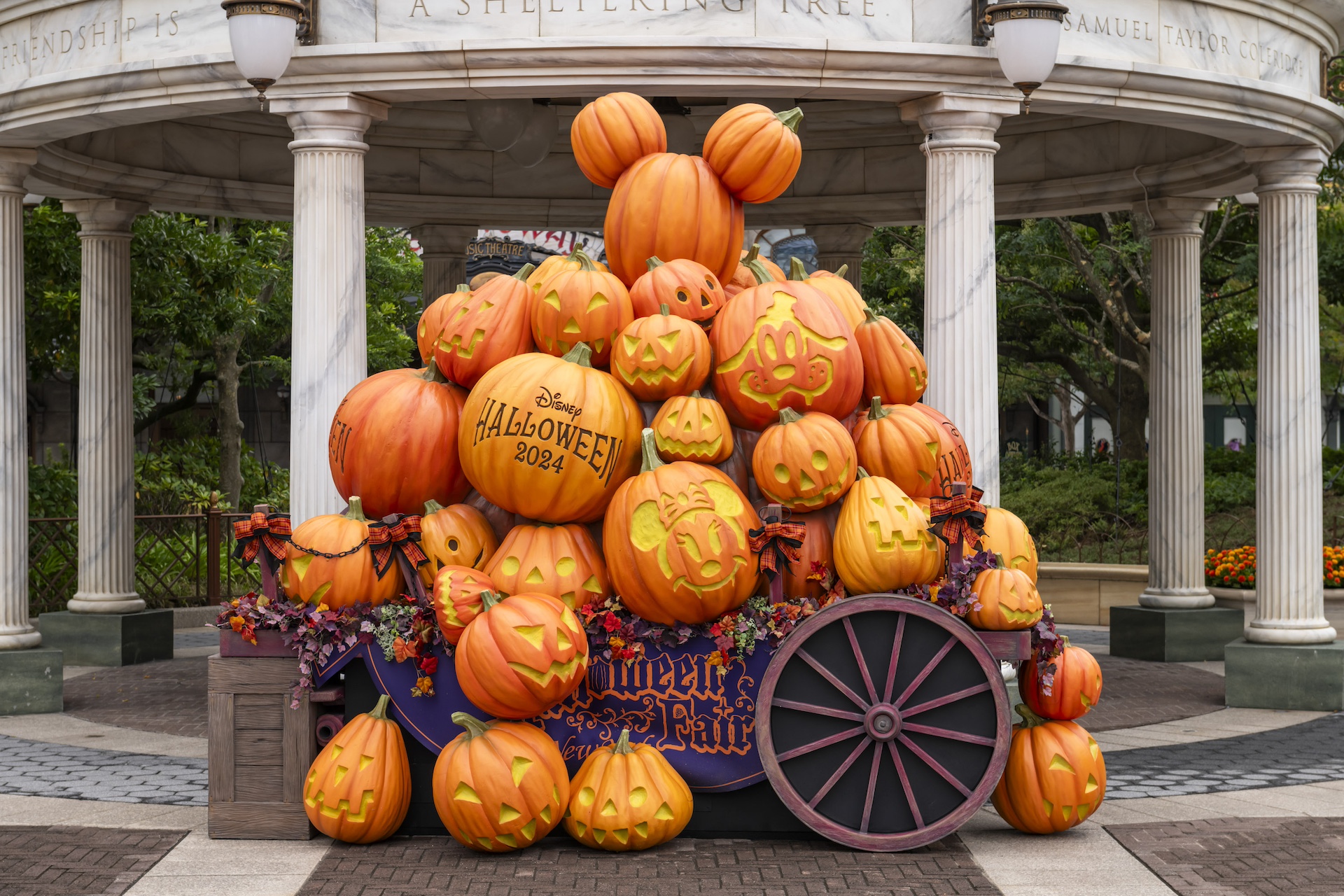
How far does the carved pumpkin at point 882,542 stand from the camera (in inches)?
243

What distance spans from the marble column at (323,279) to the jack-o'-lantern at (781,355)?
2961 millimetres

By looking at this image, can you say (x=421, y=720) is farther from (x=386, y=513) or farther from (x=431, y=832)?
(x=386, y=513)

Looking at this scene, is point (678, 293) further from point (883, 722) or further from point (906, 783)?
point (906, 783)

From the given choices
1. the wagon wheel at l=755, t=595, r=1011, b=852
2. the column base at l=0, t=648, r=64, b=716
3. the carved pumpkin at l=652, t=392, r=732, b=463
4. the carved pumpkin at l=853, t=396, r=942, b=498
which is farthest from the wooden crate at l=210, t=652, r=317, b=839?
the column base at l=0, t=648, r=64, b=716

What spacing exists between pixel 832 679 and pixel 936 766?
563 millimetres

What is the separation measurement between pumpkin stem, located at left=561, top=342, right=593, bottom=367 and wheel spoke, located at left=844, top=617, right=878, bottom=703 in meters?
1.63

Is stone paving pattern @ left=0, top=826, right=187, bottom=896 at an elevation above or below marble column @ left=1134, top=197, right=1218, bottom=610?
below

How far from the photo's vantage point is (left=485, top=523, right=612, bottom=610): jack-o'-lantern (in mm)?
6297

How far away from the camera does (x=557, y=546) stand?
640 centimetres

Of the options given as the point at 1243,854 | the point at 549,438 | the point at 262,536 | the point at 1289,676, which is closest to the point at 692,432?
the point at 549,438

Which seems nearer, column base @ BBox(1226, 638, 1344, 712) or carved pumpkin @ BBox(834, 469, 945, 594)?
carved pumpkin @ BBox(834, 469, 945, 594)

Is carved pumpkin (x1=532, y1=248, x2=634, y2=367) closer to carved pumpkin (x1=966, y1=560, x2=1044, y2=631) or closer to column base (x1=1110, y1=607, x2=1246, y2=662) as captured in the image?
carved pumpkin (x1=966, y1=560, x2=1044, y2=631)

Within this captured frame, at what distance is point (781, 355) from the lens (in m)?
6.46

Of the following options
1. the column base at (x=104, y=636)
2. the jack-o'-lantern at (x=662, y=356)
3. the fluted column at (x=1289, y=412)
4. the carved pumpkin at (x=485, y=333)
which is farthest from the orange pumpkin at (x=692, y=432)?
the column base at (x=104, y=636)
